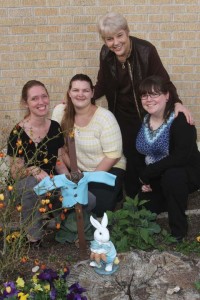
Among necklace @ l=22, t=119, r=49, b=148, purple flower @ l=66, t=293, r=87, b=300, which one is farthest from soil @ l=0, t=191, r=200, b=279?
necklace @ l=22, t=119, r=49, b=148

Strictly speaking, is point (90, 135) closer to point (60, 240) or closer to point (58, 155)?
point (58, 155)

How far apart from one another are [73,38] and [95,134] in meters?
1.50

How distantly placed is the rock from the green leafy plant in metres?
0.43

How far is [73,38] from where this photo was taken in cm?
512

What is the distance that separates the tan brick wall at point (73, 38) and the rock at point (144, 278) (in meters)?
2.55

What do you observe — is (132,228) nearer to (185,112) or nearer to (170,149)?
(170,149)

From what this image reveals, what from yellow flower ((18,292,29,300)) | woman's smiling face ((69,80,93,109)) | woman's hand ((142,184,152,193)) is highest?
woman's smiling face ((69,80,93,109))

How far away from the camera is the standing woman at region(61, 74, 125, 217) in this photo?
4027 mm

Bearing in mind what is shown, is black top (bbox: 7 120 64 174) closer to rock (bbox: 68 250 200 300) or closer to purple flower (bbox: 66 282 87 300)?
rock (bbox: 68 250 200 300)

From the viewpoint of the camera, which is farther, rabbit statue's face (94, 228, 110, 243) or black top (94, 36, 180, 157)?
black top (94, 36, 180, 157)

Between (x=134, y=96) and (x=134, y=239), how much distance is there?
126 centimetres

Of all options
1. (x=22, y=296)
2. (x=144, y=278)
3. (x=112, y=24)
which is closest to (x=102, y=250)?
(x=144, y=278)

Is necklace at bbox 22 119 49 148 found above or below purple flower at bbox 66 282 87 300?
above

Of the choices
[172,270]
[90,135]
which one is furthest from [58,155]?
[172,270]
